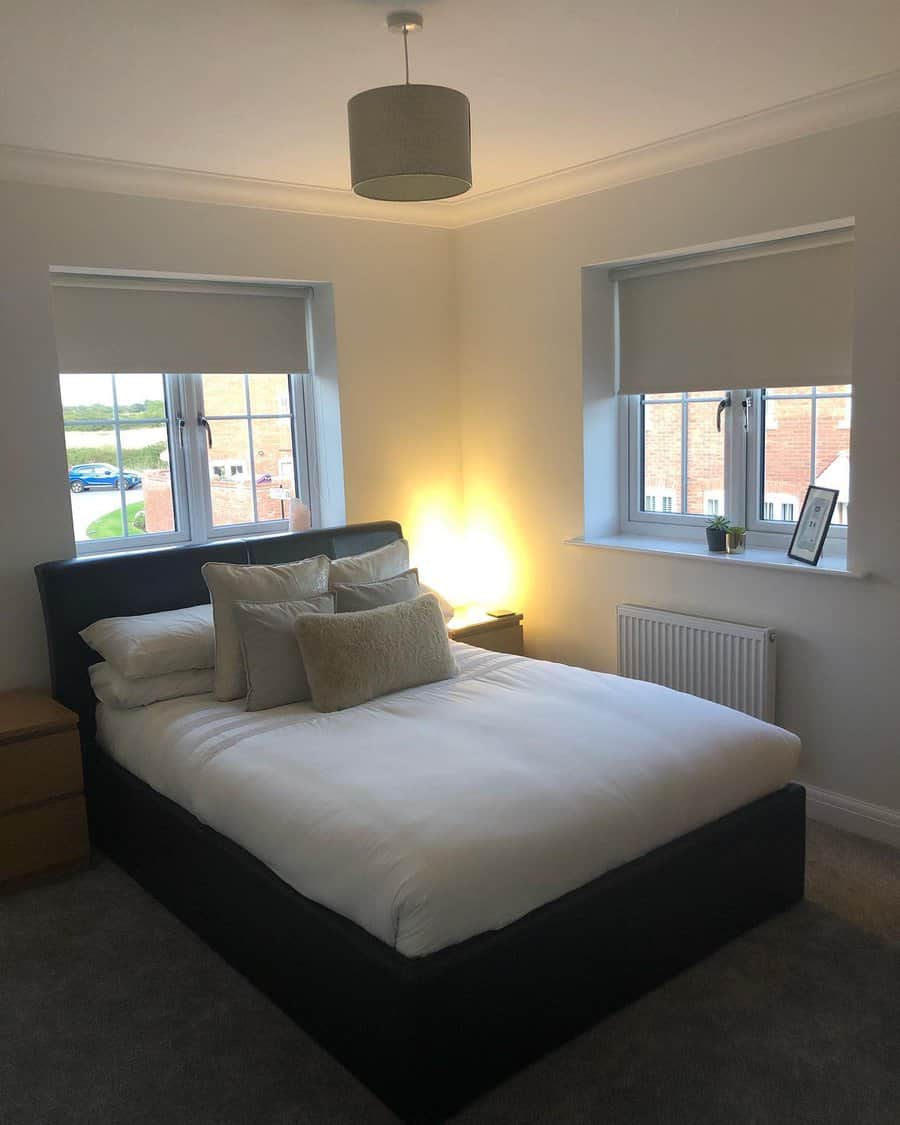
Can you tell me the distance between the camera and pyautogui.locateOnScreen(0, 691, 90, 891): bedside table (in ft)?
10.8

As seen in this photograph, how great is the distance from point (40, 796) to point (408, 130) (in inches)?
95.6

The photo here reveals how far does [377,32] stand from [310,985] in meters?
2.43

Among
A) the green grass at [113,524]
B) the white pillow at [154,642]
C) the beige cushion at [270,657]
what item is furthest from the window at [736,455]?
the green grass at [113,524]

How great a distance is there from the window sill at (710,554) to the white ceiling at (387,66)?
5.27 feet

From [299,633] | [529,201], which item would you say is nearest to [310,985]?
[299,633]

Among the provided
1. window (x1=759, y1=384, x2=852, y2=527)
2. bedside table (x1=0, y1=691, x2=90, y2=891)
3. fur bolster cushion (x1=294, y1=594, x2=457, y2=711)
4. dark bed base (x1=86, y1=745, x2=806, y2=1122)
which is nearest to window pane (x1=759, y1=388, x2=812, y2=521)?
window (x1=759, y1=384, x2=852, y2=527)

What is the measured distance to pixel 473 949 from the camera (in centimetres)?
219

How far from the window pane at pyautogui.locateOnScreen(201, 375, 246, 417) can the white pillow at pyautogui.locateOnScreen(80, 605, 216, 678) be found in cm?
116

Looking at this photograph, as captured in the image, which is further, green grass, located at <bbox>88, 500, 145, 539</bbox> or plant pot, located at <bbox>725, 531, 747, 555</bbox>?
green grass, located at <bbox>88, 500, 145, 539</bbox>

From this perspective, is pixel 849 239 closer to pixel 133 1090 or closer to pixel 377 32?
pixel 377 32

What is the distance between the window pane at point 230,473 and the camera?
14.6 ft

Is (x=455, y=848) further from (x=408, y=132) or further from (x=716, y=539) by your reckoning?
(x=716, y=539)

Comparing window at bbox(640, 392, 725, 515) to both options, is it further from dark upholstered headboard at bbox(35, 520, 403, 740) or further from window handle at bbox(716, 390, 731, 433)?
dark upholstered headboard at bbox(35, 520, 403, 740)

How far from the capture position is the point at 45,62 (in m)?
2.70
